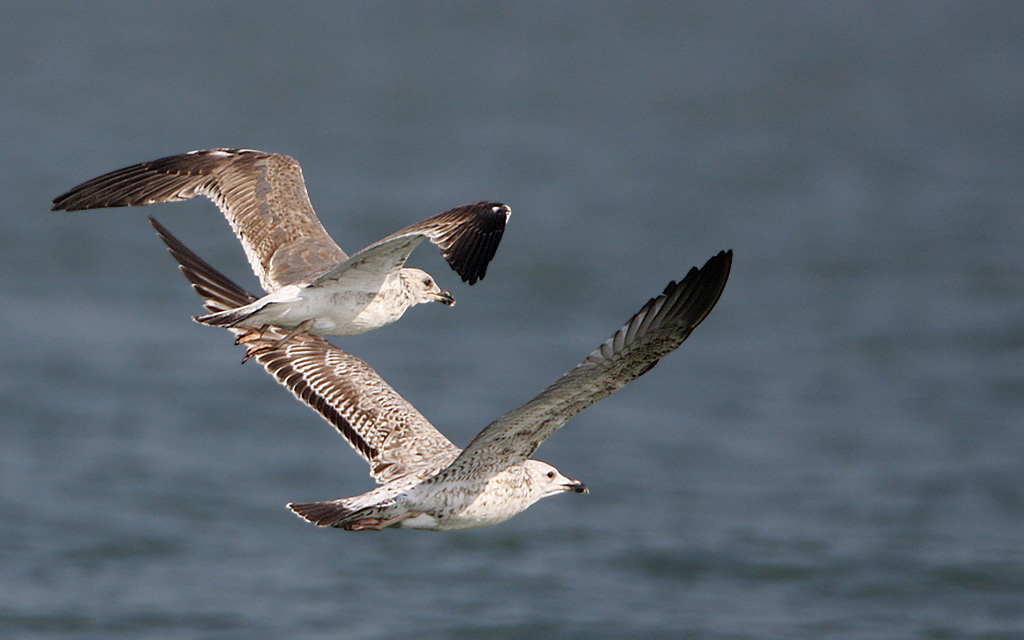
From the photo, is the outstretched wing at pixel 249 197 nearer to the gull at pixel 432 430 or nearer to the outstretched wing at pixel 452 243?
the gull at pixel 432 430

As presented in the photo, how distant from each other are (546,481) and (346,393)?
1.74 meters

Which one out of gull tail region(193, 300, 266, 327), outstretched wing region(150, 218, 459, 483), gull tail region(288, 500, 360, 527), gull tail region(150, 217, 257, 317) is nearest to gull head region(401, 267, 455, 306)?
outstretched wing region(150, 218, 459, 483)

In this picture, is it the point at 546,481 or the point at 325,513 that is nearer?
the point at 325,513

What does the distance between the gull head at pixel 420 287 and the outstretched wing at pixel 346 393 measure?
0.69 meters

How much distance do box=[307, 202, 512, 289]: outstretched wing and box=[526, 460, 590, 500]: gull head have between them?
1.14 m

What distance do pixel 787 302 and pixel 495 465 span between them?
20.8 m

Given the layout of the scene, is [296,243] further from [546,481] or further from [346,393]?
[546,481]

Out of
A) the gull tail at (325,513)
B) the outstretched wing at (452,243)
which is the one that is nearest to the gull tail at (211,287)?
the outstretched wing at (452,243)

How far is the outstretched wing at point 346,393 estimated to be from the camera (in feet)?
31.4

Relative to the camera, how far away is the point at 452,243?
852cm

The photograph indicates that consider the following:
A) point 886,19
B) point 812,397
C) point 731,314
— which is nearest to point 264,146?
point 731,314

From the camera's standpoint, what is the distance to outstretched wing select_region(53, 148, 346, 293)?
10039mm

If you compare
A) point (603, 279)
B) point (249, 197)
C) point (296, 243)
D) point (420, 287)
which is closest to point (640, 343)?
point (420, 287)

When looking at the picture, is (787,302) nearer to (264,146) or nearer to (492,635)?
(264,146)
